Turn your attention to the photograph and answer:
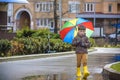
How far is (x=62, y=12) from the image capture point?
255ft

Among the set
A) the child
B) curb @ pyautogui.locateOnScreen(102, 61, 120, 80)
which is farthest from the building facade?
the child

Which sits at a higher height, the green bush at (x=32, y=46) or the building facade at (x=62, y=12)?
the building facade at (x=62, y=12)

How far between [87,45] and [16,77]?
8.35 feet

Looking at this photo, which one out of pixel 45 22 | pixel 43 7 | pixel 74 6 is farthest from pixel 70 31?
pixel 43 7

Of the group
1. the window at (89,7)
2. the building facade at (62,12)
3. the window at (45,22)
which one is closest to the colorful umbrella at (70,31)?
the building facade at (62,12)

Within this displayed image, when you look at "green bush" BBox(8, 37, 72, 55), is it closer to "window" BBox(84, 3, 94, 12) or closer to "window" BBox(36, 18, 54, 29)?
"window" BBox(36, 18, 54, 29)

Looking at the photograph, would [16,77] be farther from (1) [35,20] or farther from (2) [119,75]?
(1) [35,20]

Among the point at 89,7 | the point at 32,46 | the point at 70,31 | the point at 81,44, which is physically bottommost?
the point at 32,46

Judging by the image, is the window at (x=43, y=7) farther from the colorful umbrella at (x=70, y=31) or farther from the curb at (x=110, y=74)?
the curb at (x=110, y=74)

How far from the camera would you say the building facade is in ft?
252

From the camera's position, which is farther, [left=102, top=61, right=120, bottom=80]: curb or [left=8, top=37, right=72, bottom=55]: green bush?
[left=8, top=37, right=72, bottom=55]: green bush

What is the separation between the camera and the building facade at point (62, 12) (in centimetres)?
7675

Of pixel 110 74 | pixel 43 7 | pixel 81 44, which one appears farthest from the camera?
pixel 43 7

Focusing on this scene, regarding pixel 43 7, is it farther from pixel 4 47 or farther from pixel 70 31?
pixel 70 31
